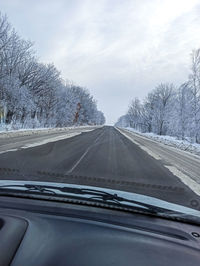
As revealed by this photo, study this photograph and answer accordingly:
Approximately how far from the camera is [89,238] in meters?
1.82

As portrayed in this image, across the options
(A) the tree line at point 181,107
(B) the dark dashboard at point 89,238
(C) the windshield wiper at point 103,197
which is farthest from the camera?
(A) the tree line at point 181,107

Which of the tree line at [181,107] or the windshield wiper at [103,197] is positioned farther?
the tree line at [181,107]

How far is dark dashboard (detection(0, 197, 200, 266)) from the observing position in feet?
5.09

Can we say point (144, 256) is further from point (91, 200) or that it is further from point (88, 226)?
point (91, 200)

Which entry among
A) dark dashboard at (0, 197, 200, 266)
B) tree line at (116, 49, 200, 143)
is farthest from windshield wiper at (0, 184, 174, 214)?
tree line at (116, 49, 200, 143)

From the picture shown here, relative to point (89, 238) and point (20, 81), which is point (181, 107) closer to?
point (20, 81)

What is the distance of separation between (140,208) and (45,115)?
166 feet

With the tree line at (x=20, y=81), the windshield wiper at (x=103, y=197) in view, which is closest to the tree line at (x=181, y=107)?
the tree line at (x=20, y=81)

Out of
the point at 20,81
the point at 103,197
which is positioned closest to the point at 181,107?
the point at 20,81

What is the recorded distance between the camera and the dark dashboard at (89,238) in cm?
155

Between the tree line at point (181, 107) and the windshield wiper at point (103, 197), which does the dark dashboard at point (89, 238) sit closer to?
the windshield wiper at point (103, 197)

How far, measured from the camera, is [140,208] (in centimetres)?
253

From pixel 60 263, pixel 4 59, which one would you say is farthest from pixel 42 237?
pixel 4 59

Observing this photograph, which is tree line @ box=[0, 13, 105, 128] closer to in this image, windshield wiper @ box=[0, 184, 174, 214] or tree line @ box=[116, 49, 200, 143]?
tree line @ box=[116, 49, 200, 143]
